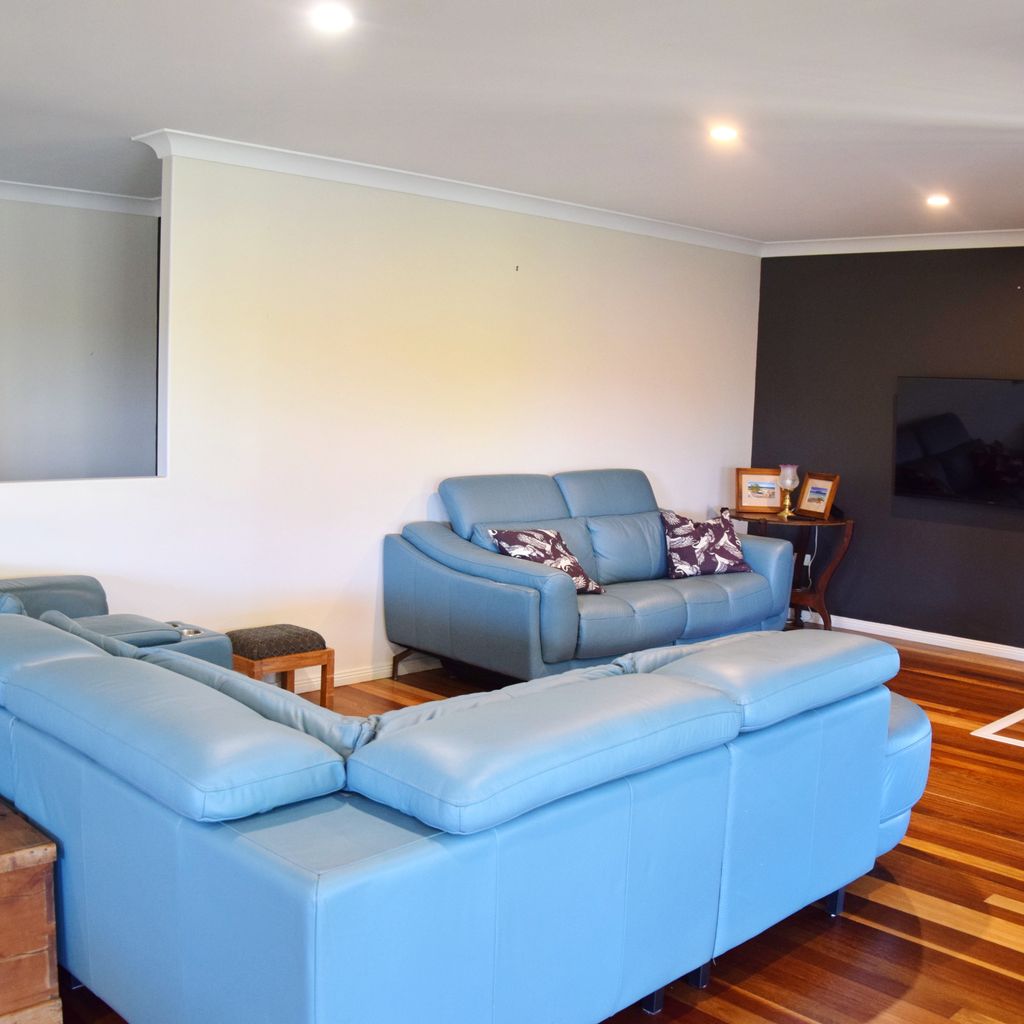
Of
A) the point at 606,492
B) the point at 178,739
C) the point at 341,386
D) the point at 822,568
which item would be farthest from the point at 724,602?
the point at 178,739

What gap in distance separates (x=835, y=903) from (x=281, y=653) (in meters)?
2.31

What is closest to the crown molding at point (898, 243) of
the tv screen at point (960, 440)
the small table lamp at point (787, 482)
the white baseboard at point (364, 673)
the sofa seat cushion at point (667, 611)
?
the tv screen at point (960, 440)

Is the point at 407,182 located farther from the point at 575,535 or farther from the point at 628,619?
the point at 628,619

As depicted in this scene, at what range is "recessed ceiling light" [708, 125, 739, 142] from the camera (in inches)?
159

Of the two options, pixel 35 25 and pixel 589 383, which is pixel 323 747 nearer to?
pixel 35 25

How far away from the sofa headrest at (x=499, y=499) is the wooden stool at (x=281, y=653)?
3.60 feet

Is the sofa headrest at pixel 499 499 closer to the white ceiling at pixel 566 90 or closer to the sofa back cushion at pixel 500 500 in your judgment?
the sofa back cushion at pixel 500 500

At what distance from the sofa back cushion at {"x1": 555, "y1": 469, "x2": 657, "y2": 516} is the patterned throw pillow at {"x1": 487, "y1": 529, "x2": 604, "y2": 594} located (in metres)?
0.60

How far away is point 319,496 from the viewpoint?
17.0ft

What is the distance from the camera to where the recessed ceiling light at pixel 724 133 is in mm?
4043

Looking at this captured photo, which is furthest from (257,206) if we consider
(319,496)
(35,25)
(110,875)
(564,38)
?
(110,875)

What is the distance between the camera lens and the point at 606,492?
616cm

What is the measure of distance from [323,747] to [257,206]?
336 cm

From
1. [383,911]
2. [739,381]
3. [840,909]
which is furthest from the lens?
[739,381]
